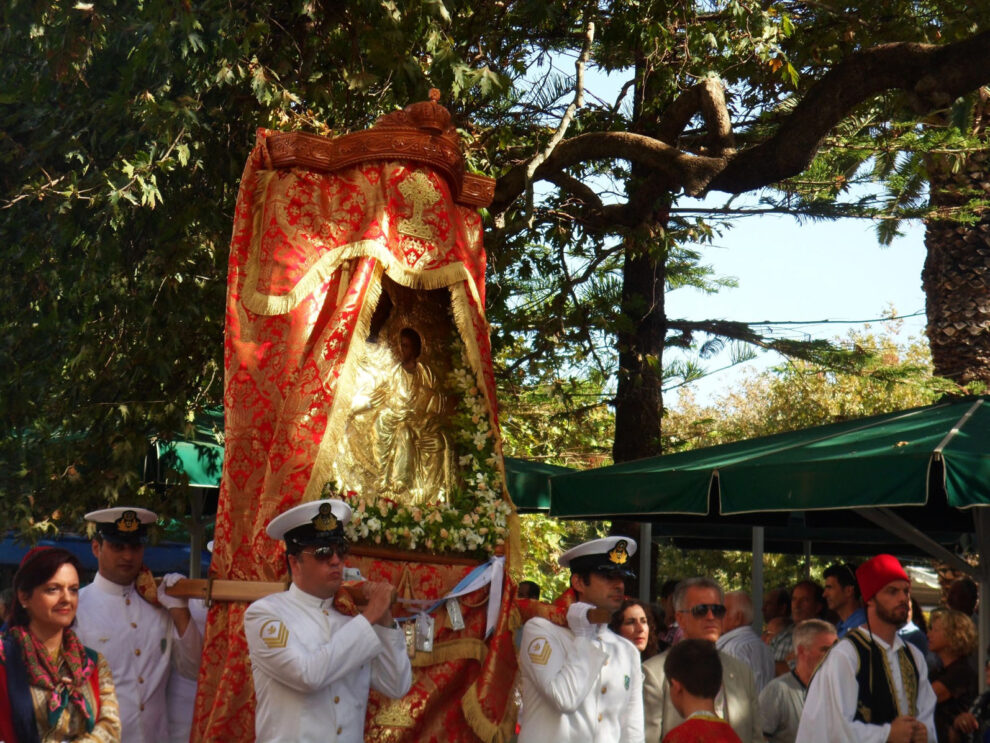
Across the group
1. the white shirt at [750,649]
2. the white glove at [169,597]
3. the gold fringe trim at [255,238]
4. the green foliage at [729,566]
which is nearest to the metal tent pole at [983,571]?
the white shirt at [750,649]

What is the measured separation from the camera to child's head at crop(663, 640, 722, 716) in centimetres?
490

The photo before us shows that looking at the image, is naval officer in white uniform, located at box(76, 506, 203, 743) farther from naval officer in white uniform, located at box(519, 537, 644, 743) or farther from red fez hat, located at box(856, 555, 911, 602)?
red fez hat, located at box(856, 555, 911, 602)

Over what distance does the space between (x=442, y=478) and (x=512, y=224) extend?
4193 mm

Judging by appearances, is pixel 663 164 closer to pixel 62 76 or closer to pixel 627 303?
pixel 627 303

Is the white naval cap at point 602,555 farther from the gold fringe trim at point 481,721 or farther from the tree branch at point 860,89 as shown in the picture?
the tree branch at point 860,89

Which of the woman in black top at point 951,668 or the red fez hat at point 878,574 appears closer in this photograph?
the red fez hat at point 878,574

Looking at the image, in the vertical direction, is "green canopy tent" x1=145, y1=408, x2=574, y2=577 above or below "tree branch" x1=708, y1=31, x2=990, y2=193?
below

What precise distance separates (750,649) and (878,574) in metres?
2.29

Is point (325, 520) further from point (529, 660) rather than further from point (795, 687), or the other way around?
point (795, 687)

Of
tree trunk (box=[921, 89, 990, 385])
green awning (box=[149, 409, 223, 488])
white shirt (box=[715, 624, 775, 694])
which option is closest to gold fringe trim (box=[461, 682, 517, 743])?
white shirt (box=[715, 624, 775, 694])

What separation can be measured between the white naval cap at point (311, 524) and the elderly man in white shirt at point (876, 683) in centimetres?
249

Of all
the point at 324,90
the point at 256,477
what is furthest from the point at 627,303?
the point at 256,477

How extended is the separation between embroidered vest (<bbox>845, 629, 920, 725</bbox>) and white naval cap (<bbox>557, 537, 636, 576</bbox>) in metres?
1.17

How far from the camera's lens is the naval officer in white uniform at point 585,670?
6.04 metres
